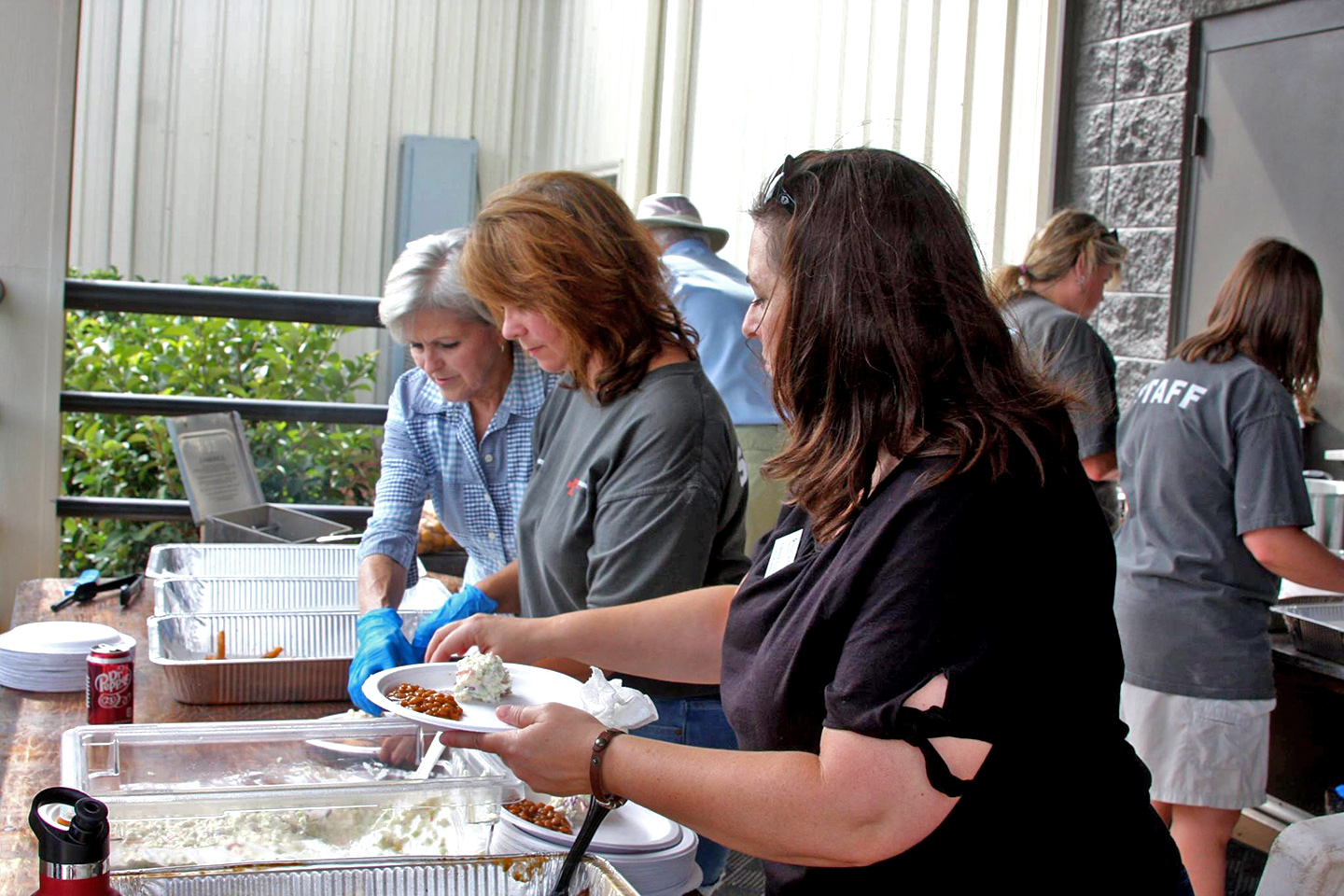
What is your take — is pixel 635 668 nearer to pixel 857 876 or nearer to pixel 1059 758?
pixel 857 876

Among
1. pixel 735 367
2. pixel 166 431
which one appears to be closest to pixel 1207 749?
pixel 735 367

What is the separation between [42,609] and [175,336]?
7.06ft

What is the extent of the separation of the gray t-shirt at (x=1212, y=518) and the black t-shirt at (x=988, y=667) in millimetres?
1750

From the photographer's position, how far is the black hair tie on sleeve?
3.18ft

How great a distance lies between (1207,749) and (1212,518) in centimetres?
52

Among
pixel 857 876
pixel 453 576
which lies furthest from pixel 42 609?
pixel 857 876

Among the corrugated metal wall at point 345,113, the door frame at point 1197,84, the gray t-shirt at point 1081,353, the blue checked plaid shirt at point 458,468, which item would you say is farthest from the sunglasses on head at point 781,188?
the corrugated metal wall at point 345,113

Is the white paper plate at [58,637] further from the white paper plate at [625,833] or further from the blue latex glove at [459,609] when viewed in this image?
the white paper plate at [625,833]

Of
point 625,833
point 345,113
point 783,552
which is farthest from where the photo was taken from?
point 345,113

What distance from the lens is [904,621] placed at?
3.28ft

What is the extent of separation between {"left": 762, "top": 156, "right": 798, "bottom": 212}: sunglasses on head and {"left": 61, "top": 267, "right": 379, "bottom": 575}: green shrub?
132 inches

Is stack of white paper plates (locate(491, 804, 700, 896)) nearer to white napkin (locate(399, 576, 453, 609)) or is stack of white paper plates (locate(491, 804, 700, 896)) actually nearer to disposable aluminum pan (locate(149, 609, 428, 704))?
disposable aluminum pan (locate(149, 609, 428, 704))

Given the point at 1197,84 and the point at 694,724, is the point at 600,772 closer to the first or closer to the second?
the point at 694,724

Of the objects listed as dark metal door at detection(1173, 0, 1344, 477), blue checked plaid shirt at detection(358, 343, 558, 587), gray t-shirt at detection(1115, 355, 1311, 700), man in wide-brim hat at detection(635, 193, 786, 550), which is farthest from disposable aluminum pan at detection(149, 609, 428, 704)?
dark metal door at detection(1173, 0, 1344, 477)
